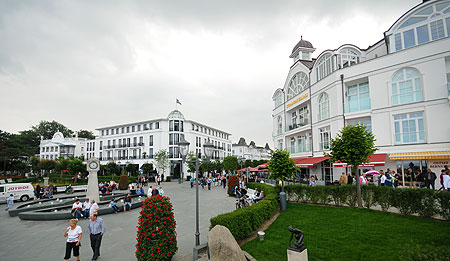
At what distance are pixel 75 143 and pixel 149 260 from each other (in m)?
78.0

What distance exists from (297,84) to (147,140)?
38.3 metres

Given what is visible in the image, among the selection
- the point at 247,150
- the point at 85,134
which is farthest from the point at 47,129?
the point at 247,150

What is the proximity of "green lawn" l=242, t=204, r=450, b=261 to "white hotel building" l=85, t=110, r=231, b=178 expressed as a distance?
42.5m

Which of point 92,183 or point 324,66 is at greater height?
point 324,66

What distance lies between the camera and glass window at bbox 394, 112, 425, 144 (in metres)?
17.2

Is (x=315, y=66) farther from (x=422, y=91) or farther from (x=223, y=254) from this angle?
(x=223, y=254)

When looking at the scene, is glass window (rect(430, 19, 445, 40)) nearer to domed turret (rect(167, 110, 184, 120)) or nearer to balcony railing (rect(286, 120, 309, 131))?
balcony railing (rect(286, 120, 309, 131))

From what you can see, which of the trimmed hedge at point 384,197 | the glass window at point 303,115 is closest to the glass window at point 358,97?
the glass window at point 303,115

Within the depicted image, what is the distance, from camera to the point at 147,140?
179ft

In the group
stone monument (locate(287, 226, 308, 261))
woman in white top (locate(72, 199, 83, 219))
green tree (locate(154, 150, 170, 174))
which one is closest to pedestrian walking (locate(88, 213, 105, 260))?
stone monument (locate(287, 226, 308, 261))

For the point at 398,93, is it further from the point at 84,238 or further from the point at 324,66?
→ the point at 84,238

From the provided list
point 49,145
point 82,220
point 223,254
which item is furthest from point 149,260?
point 49,145

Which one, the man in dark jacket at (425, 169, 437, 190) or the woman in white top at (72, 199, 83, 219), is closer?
the man in dark jacket at (425, 169, 437, 190)

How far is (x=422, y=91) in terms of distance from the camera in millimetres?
17156
